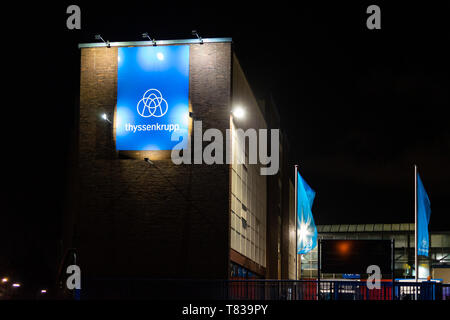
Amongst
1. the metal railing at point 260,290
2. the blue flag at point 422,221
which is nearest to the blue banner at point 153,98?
the metal railing at point 260,290

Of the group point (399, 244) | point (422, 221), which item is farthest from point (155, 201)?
point (399, 244)

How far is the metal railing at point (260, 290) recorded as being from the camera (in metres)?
24.2

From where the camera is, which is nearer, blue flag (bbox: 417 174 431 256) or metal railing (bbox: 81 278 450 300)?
metal railing (bbox: 81 278 450 300)

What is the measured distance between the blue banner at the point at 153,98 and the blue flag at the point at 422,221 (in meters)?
11.9

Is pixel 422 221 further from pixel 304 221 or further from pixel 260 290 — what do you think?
pixel 260 290

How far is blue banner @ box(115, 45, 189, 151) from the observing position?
35.2m

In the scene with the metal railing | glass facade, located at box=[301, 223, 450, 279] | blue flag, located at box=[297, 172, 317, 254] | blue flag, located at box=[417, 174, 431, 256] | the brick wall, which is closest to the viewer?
the metal railing

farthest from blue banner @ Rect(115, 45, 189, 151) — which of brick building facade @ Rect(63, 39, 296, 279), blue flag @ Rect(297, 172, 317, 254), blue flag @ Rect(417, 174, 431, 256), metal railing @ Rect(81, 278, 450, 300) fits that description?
blue flag @ Rect(417, 174, 431, 256)

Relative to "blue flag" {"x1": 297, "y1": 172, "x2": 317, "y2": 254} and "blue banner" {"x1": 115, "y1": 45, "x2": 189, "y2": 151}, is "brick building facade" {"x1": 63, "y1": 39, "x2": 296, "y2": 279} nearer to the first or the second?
"blue banner" {"x1": 115, "y1": 45, "x2": 189, "y2": 151}

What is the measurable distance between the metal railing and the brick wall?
21.8 feet

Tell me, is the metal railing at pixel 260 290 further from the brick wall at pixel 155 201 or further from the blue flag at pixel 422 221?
the brick wall at pixel 155 201

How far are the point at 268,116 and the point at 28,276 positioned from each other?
65.4m

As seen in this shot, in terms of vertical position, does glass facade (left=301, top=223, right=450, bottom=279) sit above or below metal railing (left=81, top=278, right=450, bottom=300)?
above
